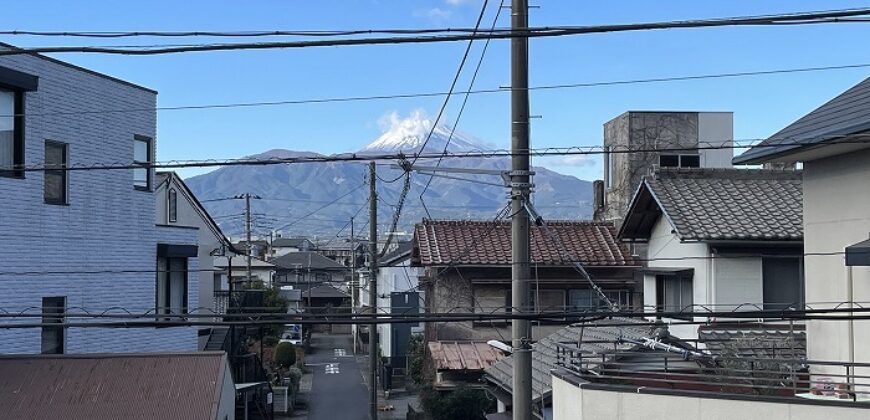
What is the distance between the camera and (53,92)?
1930 centimetres

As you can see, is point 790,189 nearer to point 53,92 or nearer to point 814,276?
point 814,276

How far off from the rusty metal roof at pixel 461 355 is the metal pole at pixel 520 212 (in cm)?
1332

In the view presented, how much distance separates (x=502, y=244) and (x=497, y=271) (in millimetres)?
1100

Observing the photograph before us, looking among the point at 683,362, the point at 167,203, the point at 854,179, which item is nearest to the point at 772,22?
the point at 854,179

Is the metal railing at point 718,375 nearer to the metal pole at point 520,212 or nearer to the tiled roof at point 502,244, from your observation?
the metal pole at point 520,212

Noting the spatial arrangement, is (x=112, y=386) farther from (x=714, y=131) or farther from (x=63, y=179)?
(x=714, y=131)

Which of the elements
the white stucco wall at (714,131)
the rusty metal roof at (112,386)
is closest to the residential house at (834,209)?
the rusty metal roof at (112,386)

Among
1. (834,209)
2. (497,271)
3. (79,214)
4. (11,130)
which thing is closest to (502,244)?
(497,271)

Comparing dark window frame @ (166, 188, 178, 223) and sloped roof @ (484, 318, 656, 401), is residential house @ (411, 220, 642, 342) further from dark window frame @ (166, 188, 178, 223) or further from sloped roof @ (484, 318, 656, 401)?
dark window frame @ (166, 188, 178, 223)

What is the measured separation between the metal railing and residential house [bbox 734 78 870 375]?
1.39ft

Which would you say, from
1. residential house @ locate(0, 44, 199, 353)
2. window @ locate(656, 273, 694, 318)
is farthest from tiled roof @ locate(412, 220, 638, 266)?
residential house @ locate(0, 44, 199, 353)

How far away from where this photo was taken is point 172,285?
2405 centimetres

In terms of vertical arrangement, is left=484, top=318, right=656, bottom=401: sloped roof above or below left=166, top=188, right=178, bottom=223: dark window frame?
below

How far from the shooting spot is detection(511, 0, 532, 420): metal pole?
9648 mm
